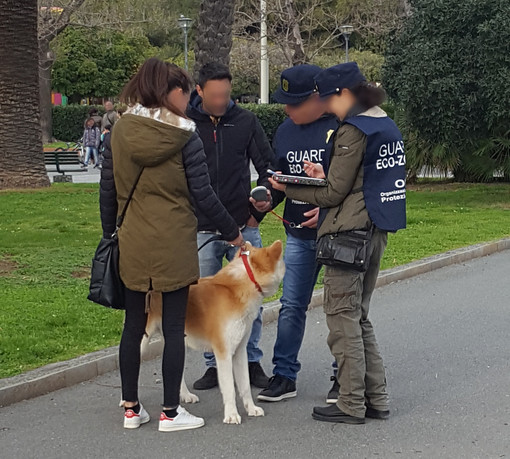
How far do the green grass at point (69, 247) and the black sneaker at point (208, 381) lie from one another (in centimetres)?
107

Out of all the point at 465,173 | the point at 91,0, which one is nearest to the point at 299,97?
the point at 465,173

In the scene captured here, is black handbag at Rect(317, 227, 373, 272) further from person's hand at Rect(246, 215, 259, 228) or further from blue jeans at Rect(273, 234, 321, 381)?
person's hand at Rect(246, 215, 259, 228)

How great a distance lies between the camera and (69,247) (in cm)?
1197

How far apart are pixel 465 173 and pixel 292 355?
17130 mm

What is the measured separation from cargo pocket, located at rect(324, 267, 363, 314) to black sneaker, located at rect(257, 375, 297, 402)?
88 cm

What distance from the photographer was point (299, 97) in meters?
5.59

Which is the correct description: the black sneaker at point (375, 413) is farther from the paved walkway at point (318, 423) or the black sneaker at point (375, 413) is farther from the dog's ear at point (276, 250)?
the dog's ear at point (276, 250)

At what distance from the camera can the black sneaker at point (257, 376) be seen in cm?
625

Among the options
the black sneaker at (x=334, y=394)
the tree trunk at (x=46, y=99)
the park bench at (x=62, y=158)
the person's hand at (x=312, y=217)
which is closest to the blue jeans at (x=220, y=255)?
the person's hand at (x=312, y=217)

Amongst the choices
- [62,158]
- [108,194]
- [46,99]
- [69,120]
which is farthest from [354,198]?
[69,120]

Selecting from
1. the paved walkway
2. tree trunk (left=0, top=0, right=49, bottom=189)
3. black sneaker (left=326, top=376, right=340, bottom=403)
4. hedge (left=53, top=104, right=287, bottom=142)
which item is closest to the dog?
the paved walkway

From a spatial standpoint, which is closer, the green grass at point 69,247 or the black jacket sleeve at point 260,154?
the black jacket sleeve at point 260,154

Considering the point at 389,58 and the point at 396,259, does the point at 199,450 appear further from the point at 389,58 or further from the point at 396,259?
the point at 389,58

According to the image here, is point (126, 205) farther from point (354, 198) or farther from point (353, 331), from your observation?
point (353, 331)
